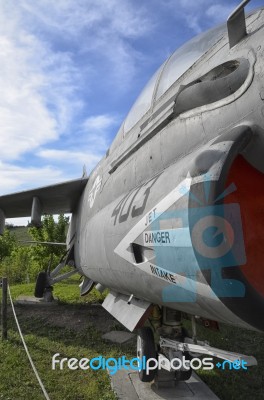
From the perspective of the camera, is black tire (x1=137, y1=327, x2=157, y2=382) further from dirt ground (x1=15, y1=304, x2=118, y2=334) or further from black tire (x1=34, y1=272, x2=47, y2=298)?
black tire (x1=34, y1=272, x2=47, y2=298)

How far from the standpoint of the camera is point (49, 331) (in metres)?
7.60

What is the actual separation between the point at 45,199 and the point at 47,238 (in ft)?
42.0

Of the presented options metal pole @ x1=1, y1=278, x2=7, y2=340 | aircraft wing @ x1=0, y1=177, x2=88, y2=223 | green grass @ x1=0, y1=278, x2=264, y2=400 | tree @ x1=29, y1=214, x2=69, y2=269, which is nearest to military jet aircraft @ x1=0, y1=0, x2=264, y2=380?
green grass @ x1=0, y1=278, x2=264, y2=400

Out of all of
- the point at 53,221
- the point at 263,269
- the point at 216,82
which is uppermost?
the point at 53,221

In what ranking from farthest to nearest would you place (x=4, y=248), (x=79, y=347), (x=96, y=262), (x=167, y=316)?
(x=4, y=248), (x=79, y=347), (x=96, y=262), (x=167, y=316)

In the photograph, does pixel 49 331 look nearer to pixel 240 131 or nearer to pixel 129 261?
pixel 129 261

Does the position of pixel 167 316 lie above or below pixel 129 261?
below

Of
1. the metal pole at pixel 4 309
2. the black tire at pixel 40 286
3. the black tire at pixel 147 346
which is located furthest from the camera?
the black tire at pixel 40 286

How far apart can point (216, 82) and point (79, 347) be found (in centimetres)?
576

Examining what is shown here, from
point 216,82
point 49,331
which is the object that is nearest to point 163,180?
point 216,82

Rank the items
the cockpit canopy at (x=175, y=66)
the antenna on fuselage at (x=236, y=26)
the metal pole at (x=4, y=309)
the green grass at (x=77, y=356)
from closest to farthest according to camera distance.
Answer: the antenna on fuselage at (x=236, y=26)
the cockpit canopy at (x=175, y=66)
the green grass at (x=77, y=356)
the metal pole at (x=4, y=309)

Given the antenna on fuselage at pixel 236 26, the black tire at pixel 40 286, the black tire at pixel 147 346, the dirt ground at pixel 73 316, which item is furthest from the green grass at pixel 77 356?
the antenna on fuselage at pixel 236 26

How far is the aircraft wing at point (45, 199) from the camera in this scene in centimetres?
805

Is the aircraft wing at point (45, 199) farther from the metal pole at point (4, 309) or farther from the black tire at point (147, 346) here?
the black tire at point (147, 346)
